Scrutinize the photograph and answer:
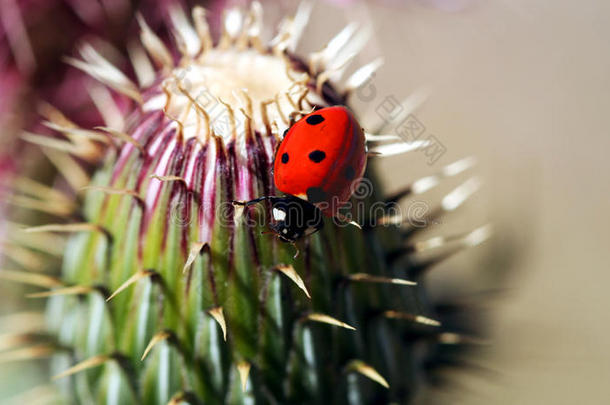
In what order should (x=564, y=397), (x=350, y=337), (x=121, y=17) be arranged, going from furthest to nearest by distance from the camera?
1. (x=564, y=397)
2. (x=121, y=17)
3. (x=350, y=337)

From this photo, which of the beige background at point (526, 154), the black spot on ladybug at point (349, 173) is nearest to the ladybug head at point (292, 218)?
the black spot on ladybug at point (349, 173)

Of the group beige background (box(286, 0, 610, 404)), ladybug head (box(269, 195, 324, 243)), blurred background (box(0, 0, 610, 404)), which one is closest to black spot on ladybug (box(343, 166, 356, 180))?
ladybug head (box(269, 195, 324, 243))

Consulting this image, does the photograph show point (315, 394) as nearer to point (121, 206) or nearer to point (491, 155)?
point (121, 206)

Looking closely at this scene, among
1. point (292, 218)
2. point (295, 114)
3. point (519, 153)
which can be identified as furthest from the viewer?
point (519, 153)

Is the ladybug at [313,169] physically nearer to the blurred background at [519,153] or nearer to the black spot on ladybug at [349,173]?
the black spot on ladybug at [349,173]

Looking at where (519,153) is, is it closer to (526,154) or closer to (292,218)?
(526,154)

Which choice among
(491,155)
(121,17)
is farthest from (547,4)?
(121,17)

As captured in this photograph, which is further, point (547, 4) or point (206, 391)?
point (547, 4)

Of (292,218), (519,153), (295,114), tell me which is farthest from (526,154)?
(292,218)
